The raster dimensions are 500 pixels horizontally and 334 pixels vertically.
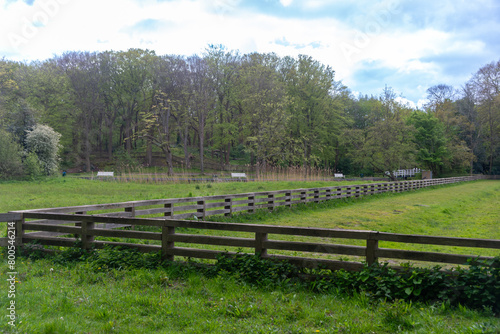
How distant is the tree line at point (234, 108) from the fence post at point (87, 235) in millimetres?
31365

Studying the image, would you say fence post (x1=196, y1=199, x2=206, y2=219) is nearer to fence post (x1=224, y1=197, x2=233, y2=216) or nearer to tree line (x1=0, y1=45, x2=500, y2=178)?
fence post (x1=224, y1=197, x2=233, y2=216)

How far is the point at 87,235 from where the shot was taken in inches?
264

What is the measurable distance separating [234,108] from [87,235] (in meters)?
48.6

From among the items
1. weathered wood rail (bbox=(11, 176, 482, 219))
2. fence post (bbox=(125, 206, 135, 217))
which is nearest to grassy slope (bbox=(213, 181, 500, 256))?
weathered wood rail (bbox=(11, 176, 482, 219))

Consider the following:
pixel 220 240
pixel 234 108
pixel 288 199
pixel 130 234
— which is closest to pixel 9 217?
pixel 130 234

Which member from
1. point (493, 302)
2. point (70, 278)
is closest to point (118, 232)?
point (70, 278)

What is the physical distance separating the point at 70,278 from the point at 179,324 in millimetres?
2588

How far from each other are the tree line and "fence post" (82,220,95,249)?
31365mm

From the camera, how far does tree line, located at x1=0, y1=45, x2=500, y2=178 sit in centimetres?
4184

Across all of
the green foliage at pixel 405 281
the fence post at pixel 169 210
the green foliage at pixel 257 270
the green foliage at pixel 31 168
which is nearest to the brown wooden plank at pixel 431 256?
the green foliage at pixel 405 281

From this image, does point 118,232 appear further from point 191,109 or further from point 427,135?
point 427,135

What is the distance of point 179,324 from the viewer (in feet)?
12.5

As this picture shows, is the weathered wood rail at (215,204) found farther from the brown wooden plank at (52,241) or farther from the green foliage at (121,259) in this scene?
the green foliage at (121,259)

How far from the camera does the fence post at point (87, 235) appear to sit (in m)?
6.67
